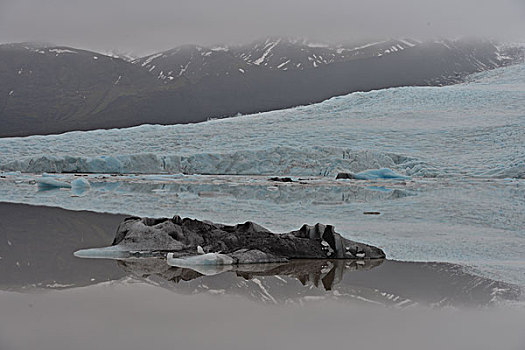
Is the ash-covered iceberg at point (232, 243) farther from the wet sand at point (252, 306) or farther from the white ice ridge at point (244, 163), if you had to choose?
the white ice ridge at point (244, 163)

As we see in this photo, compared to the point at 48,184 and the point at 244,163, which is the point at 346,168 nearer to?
the point at 244,163

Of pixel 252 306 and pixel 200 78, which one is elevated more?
pixel 200 78

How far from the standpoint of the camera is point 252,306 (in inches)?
87.0

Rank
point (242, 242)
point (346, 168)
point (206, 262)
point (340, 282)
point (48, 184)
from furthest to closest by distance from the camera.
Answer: point (346, 168)
point (48, 184)
point (242, 242)
point (206, 262)
point (340, 282)

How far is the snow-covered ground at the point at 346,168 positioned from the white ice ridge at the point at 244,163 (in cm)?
3

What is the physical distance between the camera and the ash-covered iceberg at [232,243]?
3.22 metres

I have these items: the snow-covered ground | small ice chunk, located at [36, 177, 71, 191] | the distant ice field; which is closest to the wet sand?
the snow-covered ground

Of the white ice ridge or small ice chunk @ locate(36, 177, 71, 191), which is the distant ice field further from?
small ice chunk @ locate(36, 177, 71, 191)

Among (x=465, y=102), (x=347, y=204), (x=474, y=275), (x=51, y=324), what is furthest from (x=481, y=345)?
(x=465, y=102)

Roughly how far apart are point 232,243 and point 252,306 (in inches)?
46.5

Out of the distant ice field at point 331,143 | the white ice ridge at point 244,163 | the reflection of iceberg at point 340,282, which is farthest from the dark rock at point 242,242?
the white ice ridge at point 244,163

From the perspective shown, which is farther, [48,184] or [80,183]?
[48,184]

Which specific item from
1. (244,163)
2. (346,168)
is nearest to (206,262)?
(346,168)

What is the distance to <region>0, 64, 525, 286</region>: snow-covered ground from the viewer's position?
476 cm
